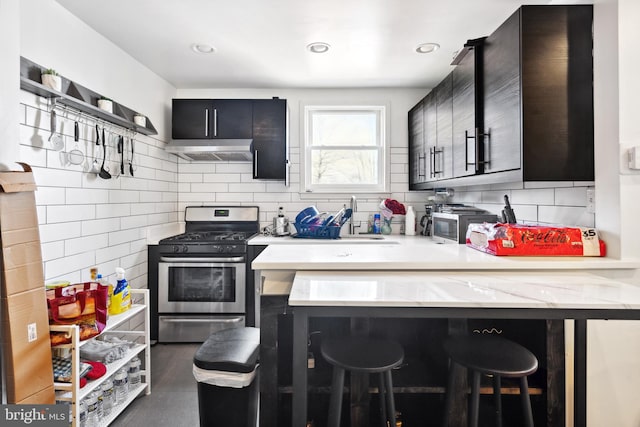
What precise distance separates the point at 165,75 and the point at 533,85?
119 inches

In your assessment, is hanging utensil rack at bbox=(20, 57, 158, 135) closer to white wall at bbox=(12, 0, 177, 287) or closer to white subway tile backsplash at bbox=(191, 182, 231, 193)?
white wall at bbox=(12, 0, 177, 287)

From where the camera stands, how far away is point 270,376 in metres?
1.50

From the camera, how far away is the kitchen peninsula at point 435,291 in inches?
44.1

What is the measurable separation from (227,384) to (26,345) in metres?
0.88

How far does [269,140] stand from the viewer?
335 cm

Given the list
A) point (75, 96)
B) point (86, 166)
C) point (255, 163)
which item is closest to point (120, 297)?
point (86, 166)

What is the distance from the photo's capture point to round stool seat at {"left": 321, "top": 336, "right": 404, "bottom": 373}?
1221 mm

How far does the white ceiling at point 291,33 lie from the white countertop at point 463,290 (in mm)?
1637

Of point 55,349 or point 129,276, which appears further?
point 129,276

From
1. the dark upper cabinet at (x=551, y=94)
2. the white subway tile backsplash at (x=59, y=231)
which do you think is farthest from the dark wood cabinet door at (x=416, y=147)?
the white subway tile backsplash at (x=59, y=231)

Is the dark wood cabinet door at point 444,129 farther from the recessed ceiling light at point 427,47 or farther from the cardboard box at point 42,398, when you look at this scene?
the cardboard box at point 42,398

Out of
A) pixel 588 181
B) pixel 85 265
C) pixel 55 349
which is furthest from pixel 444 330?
pixel 85 265

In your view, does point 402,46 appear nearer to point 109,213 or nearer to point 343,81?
point 343,81

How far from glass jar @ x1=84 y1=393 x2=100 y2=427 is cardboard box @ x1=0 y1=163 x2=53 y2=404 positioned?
23 cm
